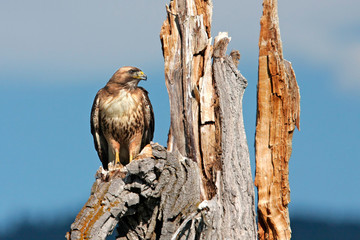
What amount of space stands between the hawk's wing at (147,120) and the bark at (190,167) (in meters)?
1.69

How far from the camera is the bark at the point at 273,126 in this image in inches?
314

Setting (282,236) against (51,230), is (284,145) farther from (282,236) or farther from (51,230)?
(51,230)

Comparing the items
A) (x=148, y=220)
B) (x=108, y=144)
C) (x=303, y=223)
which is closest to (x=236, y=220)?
(x=148, y=220)

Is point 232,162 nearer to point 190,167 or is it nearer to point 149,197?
point 190,167

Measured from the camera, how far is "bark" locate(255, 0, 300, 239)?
26.2 ft

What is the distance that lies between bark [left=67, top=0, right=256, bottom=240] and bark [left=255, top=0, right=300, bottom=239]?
432 mm

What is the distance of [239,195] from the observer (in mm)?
7402

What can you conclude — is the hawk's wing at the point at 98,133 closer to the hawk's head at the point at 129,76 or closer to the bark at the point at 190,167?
the hawk's head at the point at 129,76

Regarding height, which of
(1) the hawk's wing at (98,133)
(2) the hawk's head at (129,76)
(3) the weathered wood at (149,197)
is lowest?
(3) the weathered wood at (149,197)

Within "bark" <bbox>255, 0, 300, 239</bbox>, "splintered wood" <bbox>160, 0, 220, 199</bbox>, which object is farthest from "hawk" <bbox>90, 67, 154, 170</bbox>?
"bark" <bbox>255, 0, 300, 239</bbox>

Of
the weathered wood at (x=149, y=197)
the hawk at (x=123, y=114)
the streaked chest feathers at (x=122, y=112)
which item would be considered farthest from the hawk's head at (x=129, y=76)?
the weathered wood at (x=149, y=197)

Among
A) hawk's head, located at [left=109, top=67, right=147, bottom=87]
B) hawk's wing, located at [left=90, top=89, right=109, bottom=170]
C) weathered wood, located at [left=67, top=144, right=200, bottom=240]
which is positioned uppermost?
hawk's head, located at [left=109, top=67, right=147, bottom=87]

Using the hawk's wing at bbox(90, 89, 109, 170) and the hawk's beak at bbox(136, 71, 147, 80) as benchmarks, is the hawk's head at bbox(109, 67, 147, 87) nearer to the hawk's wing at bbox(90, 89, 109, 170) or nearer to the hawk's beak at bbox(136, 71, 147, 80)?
the hawk's beak at bbox(136, 71, 147, 80)

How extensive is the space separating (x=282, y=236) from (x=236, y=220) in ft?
3.47
